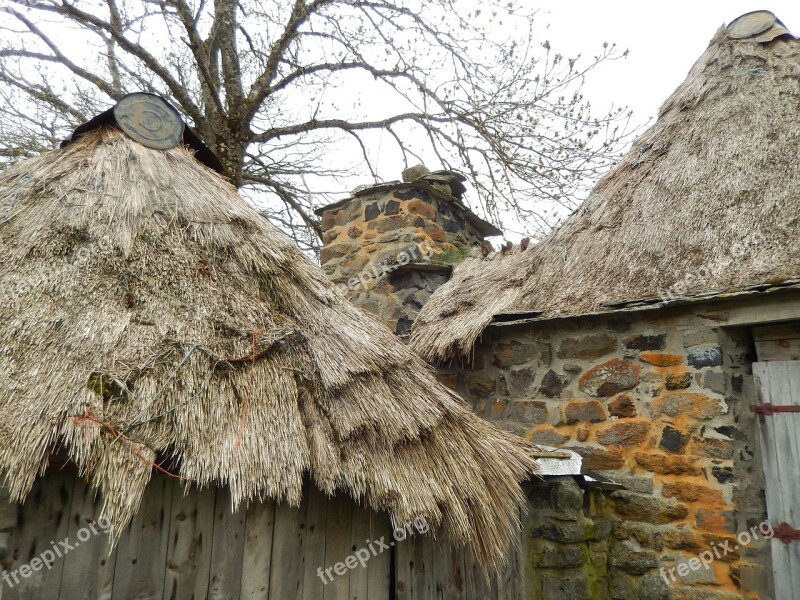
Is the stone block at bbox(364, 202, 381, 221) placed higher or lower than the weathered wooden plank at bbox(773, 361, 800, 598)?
higher

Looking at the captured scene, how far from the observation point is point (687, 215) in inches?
138

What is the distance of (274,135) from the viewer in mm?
7543

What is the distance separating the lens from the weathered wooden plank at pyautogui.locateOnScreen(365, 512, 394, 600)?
258 centimetres

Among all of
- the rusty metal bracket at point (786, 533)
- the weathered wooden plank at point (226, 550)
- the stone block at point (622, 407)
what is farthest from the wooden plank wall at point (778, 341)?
the weathered wooden plank at point (226, 550)

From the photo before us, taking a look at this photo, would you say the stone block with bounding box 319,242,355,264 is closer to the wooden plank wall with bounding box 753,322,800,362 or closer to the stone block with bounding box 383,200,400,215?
the stone block with bounding box 383,200,400,215

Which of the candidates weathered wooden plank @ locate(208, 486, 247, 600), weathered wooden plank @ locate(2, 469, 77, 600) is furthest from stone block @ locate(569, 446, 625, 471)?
weathered wooden plank @ locate(2, 469, 77, 600)

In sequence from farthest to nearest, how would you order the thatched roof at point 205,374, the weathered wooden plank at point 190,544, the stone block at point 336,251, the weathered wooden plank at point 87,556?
the stone block at point 336,251
the weathered wooden plank at point 190,544
the weathered wooden plank at point 87,556
the thatched roof at point 205,374

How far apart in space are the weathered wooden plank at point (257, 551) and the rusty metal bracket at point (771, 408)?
255cm

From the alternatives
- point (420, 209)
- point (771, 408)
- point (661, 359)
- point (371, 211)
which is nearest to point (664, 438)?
point (661, 359)

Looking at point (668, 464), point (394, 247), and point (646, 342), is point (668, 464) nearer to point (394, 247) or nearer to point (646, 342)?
point (646, 342)

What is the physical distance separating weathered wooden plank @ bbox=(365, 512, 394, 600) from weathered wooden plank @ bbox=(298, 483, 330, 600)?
0.75ft

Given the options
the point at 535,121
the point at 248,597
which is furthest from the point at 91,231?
the point at 535,121

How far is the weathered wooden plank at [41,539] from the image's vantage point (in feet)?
6.59

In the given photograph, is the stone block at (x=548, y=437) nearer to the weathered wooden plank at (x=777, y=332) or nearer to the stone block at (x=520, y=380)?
the stone block at (x=520, y=380)
